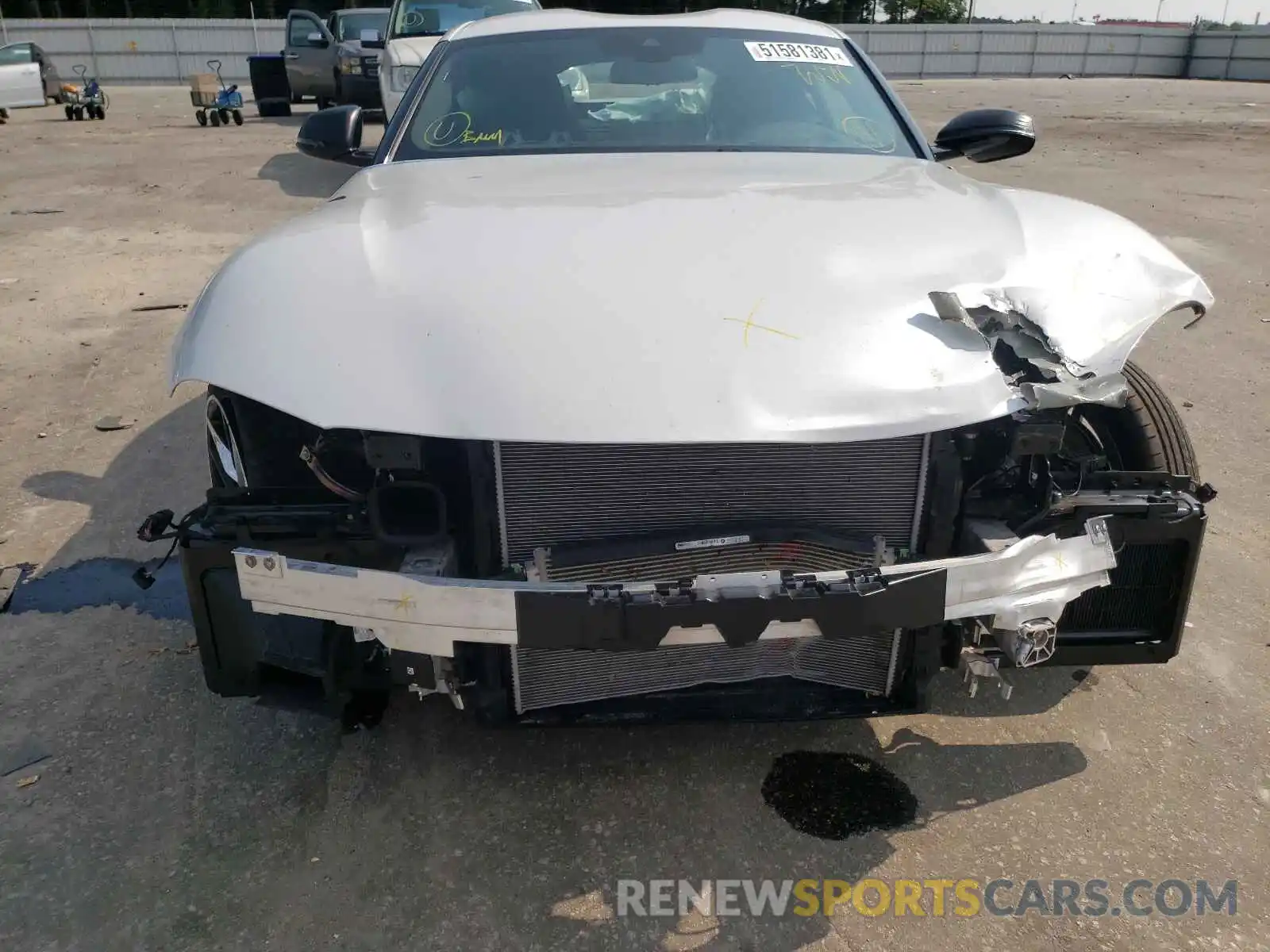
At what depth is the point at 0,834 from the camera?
2039 millimetres

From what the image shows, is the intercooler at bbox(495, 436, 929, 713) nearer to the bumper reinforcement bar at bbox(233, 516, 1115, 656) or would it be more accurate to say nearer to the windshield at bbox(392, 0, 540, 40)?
the bumper reinforcement bar at bbox(233, 516, 1115, 656)

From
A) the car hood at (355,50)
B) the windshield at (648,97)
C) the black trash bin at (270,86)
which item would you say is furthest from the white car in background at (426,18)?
the black trash bin at (270,86)

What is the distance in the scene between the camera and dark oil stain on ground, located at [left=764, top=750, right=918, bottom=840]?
2.08m

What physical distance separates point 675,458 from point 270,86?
18492 millimetres

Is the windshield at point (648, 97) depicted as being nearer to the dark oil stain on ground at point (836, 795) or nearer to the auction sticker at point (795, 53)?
the auction sticker at point (795, 53)

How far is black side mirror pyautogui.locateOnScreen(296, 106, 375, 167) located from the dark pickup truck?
31.1 feet

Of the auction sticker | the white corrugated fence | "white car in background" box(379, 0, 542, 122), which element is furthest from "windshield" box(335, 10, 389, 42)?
the white corrugated fence

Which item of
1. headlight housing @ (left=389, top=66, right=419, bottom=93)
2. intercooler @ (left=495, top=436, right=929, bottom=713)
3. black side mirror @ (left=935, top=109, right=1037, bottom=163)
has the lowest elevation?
intercooler @ (left=495, top=436, right=929, bottom=713)

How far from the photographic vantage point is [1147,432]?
2451mm

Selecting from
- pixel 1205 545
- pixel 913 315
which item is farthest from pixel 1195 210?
pixel 913 315

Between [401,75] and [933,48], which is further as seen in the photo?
[933,48]

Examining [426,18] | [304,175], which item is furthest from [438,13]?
[304,175]

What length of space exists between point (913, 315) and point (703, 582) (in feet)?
2.17
